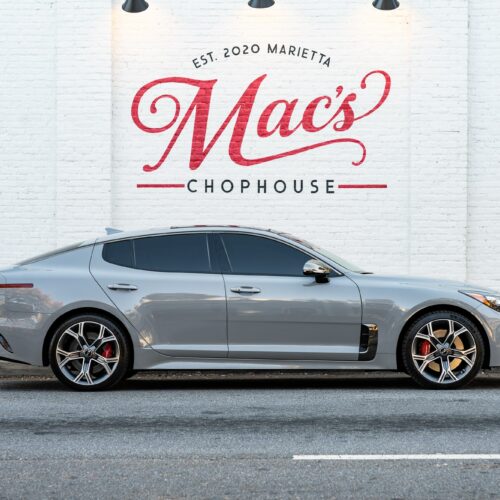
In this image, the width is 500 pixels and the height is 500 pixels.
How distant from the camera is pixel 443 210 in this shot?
14328mm

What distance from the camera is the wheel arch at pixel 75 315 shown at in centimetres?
939

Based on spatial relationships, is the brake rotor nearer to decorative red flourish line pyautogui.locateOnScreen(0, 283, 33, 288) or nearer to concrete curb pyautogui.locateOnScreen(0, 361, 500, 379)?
concrete curb pyautogui.locateOnScreen(0, 361, 500, 379)

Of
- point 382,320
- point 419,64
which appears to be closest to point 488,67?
point 419,64

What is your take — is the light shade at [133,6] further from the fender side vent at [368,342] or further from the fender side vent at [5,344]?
the fender side vent at [368,342]

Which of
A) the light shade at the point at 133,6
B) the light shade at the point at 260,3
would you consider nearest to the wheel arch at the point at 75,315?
the light shade at the point at 133,6

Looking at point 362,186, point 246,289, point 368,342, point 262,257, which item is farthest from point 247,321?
point 362,186

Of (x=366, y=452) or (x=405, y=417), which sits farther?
(x=405, y=417)

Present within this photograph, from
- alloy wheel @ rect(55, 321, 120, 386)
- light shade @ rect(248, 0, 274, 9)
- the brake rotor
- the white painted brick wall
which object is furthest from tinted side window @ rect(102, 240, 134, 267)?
light shade @ rect(248, 0, 274, 9)

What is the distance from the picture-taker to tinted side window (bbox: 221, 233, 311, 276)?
31.2ft

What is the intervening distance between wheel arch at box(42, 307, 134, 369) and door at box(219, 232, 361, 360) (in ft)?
2.98

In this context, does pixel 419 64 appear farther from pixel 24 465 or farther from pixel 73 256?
pixel 24 465

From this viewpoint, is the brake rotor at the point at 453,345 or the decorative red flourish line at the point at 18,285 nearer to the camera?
the brake rotor at the point at 453,345

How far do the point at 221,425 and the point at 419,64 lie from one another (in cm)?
831

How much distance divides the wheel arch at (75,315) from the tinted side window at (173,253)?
530 mm
